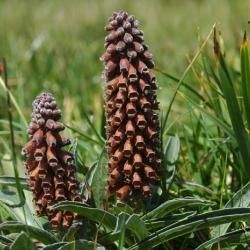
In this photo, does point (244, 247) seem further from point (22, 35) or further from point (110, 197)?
point (22, 35)

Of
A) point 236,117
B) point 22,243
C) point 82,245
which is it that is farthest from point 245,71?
point 22,243

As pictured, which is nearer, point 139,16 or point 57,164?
point 57,164

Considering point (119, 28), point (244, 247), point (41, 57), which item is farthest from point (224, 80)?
point (41, 57)

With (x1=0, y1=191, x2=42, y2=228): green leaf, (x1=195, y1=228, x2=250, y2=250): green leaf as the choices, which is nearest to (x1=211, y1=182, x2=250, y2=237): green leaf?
(x1=195, y1=228, x2=250, y2=250): green leaf

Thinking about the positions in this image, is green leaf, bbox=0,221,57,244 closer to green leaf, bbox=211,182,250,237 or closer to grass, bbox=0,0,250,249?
grass, bbox=0,0,250,249

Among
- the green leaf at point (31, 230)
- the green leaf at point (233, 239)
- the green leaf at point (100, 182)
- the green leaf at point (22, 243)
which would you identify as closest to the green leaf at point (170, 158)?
the green leaf at point (100, 182)

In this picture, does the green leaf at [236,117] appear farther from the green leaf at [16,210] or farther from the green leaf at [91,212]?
the green leaf at [16,210]

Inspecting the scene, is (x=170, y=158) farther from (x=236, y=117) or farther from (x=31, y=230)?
(x=31, y=230)
